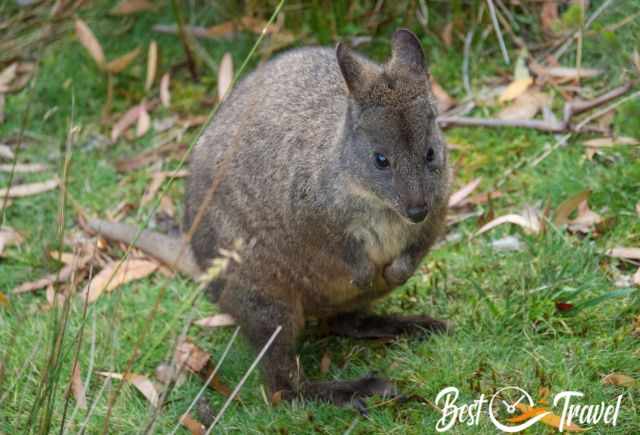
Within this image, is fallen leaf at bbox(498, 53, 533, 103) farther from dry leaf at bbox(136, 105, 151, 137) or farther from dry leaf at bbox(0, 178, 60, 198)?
dry leaf at bbox(0, 178, 60, 198)

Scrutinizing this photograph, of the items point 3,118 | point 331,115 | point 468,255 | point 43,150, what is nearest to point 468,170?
point 468,255

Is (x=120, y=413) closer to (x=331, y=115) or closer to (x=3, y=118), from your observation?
(x=331, y=115)

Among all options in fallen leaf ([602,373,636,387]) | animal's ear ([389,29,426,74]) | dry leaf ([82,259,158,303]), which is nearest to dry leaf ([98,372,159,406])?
dry leaf ([82,259,158,303])

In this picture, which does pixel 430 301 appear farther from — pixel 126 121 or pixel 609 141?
pixel 126 121

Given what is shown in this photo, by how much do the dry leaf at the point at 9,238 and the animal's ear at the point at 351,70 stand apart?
2.50 meters

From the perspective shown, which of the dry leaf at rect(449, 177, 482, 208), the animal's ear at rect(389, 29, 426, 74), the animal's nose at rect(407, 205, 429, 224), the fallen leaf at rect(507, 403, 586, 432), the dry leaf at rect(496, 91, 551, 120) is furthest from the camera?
the dry leaf at rect(496, 91, 551, 120)

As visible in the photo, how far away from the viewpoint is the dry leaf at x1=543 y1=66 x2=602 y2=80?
5.24 m

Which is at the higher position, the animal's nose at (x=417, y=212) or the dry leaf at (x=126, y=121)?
the animal's nose at (x=417, y=212)

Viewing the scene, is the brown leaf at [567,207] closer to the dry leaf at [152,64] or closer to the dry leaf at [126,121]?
the dry leaf at [126,121]

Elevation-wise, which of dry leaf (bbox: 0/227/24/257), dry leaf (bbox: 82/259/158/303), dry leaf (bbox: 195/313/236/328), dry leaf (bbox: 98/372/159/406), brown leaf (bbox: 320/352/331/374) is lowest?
brown leaf (bbox: 320/352/331/374)

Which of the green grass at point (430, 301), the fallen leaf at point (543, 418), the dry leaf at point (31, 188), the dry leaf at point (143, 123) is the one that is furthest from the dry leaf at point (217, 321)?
the dry leaf at point (143, 123)

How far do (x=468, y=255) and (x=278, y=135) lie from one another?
3.81 ft

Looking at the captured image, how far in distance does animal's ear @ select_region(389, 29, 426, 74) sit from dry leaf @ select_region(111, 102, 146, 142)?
2952 mm

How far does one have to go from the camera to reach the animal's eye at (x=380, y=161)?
10.6ft
